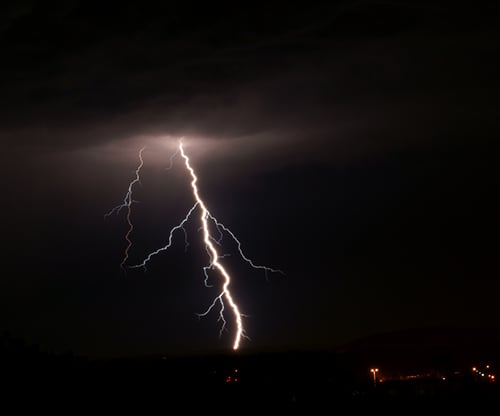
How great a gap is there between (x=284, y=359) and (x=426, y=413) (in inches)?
930

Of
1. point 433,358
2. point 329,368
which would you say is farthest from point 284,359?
point 433,358

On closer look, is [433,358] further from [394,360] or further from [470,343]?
[470,343]

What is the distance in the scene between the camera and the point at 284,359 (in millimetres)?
43906

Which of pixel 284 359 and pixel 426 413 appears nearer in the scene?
pixel 426 413

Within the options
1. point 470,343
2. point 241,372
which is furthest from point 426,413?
point 470,343

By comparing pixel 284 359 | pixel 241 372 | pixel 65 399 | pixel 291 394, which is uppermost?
pixel 284 359

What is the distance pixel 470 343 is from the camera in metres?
110

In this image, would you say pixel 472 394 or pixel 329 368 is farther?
pixel 329 368

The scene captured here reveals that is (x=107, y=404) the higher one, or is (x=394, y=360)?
(x=394, y=360)

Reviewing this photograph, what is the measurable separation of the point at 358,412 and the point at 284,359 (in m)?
23.5

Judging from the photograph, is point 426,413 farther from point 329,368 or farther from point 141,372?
point 329,368

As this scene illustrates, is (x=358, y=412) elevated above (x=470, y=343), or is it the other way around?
(x=470, y=343)

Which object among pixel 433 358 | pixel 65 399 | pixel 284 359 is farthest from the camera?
pixel 433 358

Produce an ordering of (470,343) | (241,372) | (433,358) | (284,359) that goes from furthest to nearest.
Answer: (470,343), (433,358), (284,359), (241,372)
